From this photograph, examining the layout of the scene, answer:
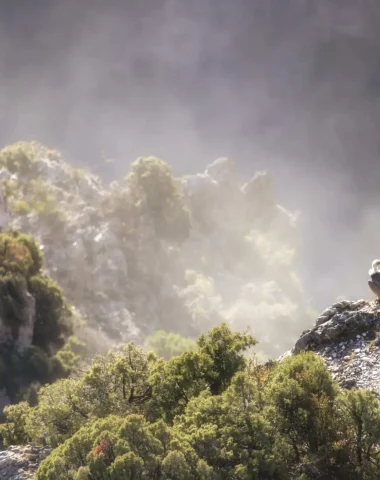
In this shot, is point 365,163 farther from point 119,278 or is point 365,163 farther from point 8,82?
point 8,82

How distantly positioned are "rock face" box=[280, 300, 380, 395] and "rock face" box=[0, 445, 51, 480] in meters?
12.9

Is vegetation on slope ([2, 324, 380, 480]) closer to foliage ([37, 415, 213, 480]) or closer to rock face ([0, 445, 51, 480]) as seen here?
foliage ([37, 415, 213, 480])

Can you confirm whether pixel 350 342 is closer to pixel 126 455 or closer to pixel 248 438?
pixel 248 438

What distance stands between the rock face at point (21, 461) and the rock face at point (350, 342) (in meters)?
12.9

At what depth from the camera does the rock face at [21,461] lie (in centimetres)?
2083

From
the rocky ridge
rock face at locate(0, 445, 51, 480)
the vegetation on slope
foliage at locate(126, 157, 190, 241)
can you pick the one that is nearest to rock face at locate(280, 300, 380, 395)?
the vegetation on slope

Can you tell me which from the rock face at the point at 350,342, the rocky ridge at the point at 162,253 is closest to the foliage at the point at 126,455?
the rock face at the point at 350,342

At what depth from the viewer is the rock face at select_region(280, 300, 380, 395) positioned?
2175 cm

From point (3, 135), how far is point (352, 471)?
157 meters

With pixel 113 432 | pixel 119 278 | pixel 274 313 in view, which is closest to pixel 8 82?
pixel 119 278

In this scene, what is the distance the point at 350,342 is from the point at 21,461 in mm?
15232

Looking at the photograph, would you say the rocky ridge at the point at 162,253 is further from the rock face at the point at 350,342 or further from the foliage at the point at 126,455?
the foliage at the point at 126,455

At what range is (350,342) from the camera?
2372cm

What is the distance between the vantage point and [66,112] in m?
166
